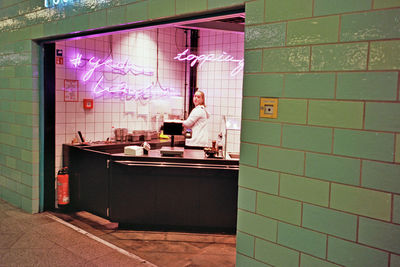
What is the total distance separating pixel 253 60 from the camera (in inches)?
102

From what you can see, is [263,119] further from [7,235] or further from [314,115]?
[7,235]

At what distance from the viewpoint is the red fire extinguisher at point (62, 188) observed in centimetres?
532

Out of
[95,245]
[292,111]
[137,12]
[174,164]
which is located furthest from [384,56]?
[95,245]

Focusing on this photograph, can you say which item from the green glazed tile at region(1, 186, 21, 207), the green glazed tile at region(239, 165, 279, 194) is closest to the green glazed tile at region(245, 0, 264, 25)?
the green glazed tile at region(239, 165, 279, 194)

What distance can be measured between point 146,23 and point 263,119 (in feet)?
5.57

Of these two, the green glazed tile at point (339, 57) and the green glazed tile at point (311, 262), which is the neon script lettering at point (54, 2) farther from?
the green glazed tile at point (311, 262)

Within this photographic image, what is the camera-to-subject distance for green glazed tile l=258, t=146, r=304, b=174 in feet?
7.86

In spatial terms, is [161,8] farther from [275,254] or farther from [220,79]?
[220,79]

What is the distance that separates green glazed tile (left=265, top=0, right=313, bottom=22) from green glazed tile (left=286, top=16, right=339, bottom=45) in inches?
1.9

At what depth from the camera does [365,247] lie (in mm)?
2141

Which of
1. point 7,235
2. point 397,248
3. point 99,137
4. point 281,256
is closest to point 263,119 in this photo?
point 281,256

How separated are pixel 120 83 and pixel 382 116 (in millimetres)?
5153

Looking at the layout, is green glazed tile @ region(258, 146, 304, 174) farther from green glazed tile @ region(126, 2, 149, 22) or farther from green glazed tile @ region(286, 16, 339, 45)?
green glazed tile @ region(126, 2, 149, 22)

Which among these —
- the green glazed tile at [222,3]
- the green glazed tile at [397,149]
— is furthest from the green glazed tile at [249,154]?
the green glazed tile at [222,3]
